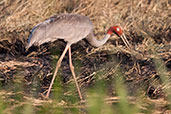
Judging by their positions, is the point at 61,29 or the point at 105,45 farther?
the point at 105,45

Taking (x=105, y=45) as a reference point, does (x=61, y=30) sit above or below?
above

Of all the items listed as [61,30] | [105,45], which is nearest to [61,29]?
[61,30]

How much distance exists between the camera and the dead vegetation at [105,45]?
695cm

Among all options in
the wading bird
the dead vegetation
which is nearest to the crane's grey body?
the wading bird

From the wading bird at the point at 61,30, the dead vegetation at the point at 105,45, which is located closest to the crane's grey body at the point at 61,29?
the wading bird at the point at 61,30

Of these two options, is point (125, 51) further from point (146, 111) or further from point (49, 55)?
point (146, 111)

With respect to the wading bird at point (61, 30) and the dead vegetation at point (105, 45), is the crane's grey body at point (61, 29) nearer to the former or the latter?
the wading bird at point (61, 30)

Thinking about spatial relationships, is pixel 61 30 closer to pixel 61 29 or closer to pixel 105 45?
pixel 61 29

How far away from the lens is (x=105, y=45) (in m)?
8.16

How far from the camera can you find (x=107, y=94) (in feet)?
20.3

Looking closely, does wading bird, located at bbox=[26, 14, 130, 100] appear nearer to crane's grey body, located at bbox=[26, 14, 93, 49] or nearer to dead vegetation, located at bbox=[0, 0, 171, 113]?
crane's grey body, located at bbox=[26, 14, 93, 49]

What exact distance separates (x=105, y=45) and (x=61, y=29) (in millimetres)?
2076

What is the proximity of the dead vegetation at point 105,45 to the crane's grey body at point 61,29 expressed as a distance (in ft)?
2.57

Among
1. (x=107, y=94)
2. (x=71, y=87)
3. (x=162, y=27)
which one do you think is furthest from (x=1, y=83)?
(x=162, y=27)
